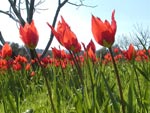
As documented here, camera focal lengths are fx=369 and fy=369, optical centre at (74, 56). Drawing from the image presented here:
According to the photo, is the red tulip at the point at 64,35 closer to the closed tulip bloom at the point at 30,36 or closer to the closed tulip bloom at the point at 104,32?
the closed tulip bloom at the point at 30,36

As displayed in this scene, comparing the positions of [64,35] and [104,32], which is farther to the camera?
[64,35]

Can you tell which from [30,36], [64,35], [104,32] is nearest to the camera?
[104,32]

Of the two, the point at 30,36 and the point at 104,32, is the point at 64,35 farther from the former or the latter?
the point at 104,32

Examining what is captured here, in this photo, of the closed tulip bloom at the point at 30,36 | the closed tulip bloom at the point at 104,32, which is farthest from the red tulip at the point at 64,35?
the closed tulip bloom at the point at 104,32

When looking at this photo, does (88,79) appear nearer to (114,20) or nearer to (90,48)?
(90,48)

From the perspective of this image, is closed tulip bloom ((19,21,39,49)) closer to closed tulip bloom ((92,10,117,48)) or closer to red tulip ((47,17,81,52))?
red tulip ((47,17,81,52))

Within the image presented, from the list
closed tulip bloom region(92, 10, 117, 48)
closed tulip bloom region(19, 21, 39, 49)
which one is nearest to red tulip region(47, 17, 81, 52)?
closed tulip bloom region(19, 21, 39, 49)

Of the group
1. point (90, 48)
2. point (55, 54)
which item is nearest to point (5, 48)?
point (55, 54)

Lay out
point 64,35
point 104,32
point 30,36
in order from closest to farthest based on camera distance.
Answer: point 104,32 < point 64,35 < point 30,36

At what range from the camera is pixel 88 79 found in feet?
7.04

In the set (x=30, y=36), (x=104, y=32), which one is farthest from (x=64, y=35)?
(x=104, y=32)

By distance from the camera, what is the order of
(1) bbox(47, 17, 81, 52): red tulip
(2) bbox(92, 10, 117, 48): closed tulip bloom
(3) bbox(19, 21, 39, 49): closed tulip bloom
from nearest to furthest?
1. (2) bbox(92, 10, 117, 48): closed tulip bloom
2. (1) bbox(47, 17, 81, 52): red tulip
3. (3) bbox(19, 21, 39, 49): closed tulip bloom

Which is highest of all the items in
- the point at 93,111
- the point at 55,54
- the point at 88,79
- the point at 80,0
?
the point at 80,0

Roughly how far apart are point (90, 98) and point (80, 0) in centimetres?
1665
